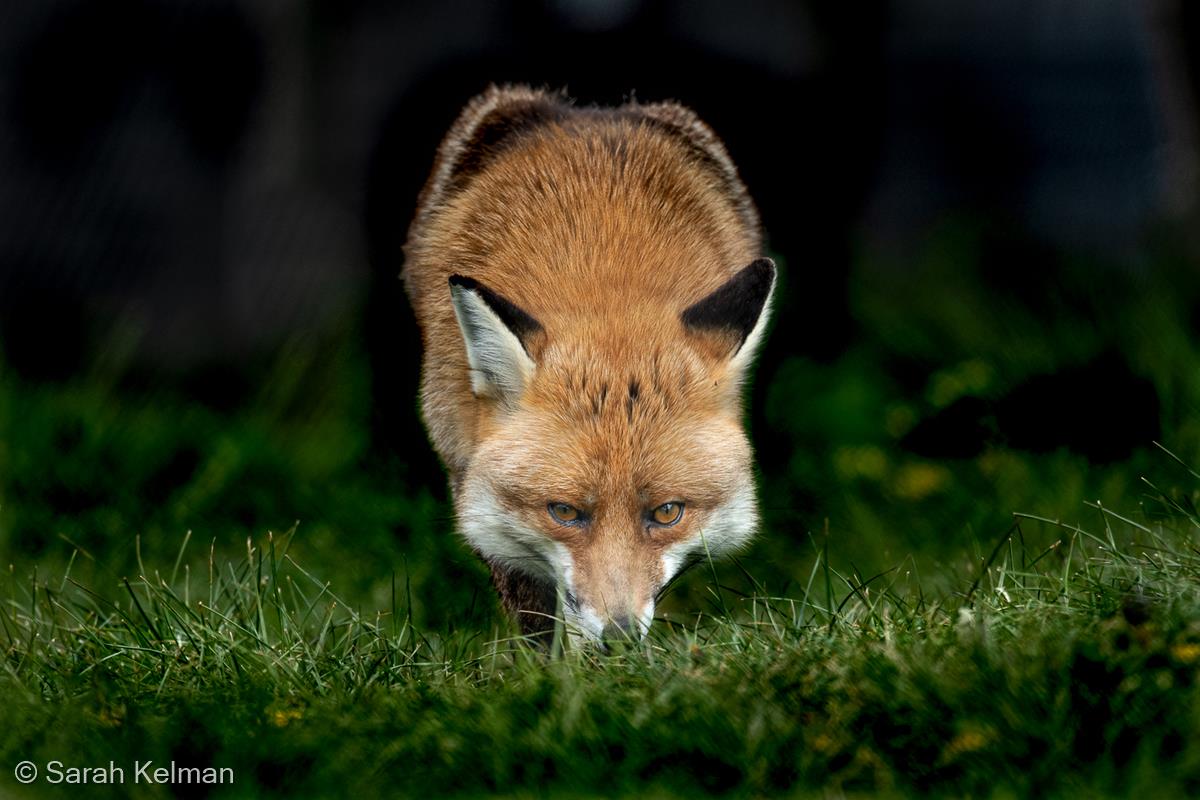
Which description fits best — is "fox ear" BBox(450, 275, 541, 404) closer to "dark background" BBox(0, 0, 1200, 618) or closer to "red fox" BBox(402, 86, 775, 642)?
"red fox" BBox(402, 86, 775, 642)

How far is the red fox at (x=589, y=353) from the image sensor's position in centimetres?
443

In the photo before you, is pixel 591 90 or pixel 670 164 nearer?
pixel 670 164

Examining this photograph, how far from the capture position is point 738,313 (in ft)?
15.6

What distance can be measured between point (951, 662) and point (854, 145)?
5.25 metres

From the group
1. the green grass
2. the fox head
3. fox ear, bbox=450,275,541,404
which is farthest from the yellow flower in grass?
fox ear, bbox=450,275,541,404

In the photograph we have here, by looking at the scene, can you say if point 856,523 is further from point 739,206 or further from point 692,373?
point 692,373

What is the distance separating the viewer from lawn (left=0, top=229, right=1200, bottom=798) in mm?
3428

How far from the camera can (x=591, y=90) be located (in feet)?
23.3

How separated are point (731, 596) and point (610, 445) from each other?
2.10 metres

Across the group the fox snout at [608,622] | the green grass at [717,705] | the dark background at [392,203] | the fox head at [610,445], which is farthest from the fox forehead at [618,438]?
the dark background at [392,203]

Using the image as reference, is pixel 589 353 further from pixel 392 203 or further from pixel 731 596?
pixel 392 203

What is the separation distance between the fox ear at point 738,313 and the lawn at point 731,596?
2.23ft

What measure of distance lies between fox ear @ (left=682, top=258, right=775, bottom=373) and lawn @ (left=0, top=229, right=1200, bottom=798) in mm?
681

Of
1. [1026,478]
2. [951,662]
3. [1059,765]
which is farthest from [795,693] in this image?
[1026,478]
